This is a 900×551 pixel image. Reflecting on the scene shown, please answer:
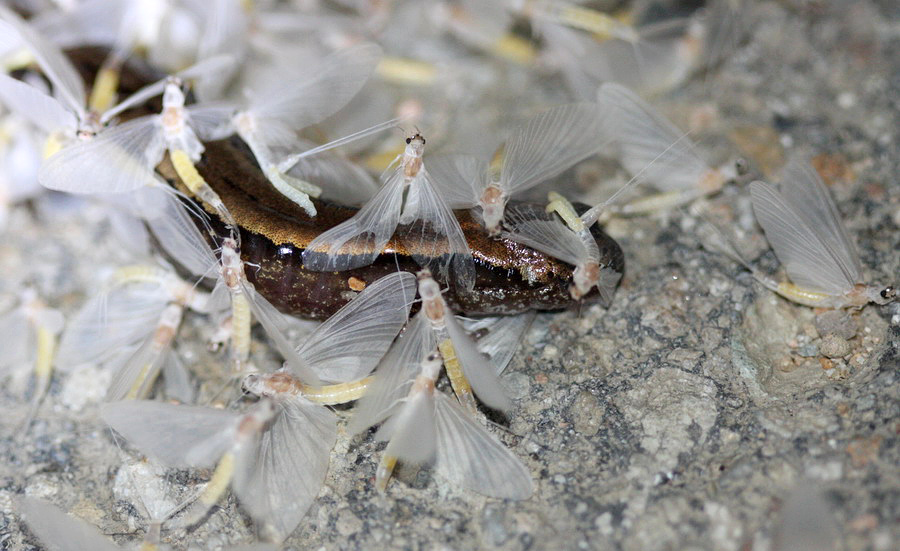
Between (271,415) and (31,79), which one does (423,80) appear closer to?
(31,79)

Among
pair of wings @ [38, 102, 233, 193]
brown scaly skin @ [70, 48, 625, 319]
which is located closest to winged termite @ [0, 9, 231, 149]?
pair of wings @ [38, 102, 233, 193]

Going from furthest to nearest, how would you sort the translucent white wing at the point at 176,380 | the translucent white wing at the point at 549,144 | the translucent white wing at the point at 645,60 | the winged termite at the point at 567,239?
the translucent white wing at the point at 645,60 < the translucent white wing at the point at 176,380 < the translucent white wing at the point at 549,144 < the winged termite at the point at 567,239

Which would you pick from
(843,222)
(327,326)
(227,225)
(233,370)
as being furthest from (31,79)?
(843,222)

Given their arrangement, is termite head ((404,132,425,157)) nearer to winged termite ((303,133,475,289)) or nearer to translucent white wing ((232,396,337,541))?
winged termite ((303,133,475,289))

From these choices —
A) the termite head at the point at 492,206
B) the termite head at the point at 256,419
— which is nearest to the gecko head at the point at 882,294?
the termite head at the point at 492,206

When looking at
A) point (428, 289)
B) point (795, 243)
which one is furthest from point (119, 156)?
point (795, 243)

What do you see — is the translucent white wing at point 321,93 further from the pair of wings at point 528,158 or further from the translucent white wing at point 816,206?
the translucent white wing at point 816,206
